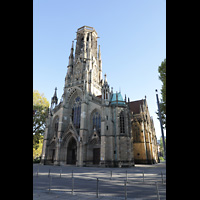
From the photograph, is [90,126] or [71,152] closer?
[90,126]

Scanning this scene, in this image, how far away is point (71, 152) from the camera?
3394 cm

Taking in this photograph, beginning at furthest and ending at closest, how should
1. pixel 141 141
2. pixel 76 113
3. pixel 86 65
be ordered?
1. pixel 141 141
2. pixel 86 65
3. pixel 76 113

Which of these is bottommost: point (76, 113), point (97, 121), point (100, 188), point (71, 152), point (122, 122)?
point (71, 152)

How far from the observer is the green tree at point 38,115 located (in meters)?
41.2

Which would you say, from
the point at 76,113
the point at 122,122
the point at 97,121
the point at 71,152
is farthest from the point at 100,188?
the point at 76,113

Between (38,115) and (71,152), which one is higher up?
(38,115)

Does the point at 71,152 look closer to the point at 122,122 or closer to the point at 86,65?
the point at 122,122

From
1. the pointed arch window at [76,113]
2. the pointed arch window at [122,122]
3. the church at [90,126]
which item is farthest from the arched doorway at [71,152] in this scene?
the pointed arch window at [122,122]

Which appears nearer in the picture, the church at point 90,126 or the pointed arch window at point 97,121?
the church at point 90,126

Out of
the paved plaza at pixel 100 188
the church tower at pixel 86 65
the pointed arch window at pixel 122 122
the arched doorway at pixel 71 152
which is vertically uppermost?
the church tower at pixel 86 65

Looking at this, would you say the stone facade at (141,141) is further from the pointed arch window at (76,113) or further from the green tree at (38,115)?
the green tree at (38,115)

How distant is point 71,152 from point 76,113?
8915 millimetres
